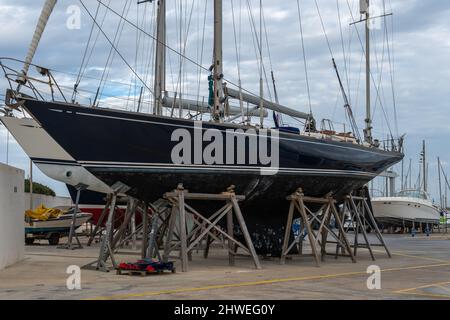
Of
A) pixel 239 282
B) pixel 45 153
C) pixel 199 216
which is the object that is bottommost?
pixel 239 282

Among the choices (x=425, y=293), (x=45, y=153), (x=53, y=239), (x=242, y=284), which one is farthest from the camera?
(x=53, y=239)

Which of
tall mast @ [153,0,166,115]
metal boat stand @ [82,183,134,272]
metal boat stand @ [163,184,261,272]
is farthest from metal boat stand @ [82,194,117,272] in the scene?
tall mast @ [153,0,166,115]

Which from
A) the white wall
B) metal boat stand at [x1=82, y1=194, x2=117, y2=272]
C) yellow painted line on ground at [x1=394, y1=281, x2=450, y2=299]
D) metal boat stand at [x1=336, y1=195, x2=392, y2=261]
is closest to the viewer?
yellow painted line on ground at [x1=394, y1=281, x2=450, y2=299]

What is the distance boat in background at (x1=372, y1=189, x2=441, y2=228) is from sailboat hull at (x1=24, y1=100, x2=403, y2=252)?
94.9 feet

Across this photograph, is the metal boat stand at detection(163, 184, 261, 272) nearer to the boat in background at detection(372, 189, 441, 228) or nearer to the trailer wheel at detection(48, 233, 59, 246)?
the trailer wheel at detection(48, 233, 59, 246)

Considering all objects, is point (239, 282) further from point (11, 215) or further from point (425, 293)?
point (11, 215)

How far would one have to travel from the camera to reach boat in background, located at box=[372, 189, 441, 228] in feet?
151

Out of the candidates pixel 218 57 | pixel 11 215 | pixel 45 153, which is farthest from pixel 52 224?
pixel 218 57

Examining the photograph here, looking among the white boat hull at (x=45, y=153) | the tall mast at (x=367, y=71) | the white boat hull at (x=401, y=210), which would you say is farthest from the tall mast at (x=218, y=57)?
the white boat hull at (x=401, y=210)

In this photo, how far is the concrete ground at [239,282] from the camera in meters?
10.0

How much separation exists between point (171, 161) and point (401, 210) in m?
35.0

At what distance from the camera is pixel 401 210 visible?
152ft

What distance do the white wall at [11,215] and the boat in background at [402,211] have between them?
34758 millimetres
